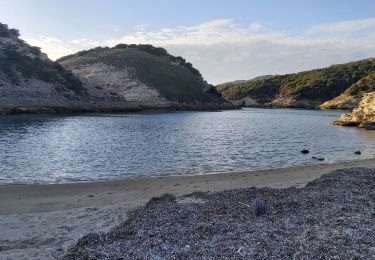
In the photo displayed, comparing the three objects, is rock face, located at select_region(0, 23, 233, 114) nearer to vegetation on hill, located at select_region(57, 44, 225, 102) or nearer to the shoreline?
vegetation on hill, located at select_region(57, 44, 225, 102)

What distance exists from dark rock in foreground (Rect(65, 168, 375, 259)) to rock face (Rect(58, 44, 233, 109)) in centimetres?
10207

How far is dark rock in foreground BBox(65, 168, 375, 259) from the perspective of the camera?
8305 mm

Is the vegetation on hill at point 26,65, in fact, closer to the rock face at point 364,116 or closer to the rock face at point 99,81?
the rock face at point 99,81

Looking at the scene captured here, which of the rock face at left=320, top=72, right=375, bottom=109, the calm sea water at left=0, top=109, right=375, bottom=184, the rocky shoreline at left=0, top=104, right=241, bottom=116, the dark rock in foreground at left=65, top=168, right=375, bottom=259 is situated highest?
the rock face at left=320, top=72, right=375, bottom=109

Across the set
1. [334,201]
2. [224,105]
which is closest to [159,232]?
[334,201]

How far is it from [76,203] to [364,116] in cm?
6486

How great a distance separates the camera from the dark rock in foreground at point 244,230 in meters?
8.30

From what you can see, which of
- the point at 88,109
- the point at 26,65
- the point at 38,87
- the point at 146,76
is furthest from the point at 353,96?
the point at 26,65

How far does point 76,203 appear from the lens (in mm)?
15305

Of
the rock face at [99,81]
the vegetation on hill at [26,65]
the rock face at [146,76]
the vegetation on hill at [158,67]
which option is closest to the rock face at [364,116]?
the rock face at [99,81]

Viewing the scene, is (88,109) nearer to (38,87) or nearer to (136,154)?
(38,87)

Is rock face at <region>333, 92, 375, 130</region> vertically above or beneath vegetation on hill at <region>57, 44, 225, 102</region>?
beneath

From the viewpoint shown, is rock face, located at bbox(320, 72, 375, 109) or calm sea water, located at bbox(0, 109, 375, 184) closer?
calm sea water, located at bbox(0, 109, 375, 184)

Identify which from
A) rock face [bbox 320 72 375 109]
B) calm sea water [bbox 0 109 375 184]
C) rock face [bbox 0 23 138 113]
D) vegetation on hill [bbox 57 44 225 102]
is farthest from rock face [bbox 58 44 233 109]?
calm sea water [bbox 0 109 375 184]
